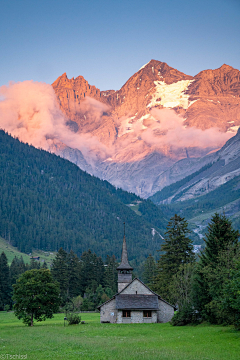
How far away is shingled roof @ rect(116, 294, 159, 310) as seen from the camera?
63.3m

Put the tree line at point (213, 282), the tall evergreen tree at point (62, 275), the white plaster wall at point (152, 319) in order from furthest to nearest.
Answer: the tall evergreen tree at point (62, 275), the white plaster wall at point (152, 319), the tree line at point (213, 282)

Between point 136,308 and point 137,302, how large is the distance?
1131mm

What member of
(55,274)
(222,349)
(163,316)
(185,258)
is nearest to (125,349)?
(222,349)

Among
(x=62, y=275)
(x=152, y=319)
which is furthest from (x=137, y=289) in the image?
(x=62, y=275)

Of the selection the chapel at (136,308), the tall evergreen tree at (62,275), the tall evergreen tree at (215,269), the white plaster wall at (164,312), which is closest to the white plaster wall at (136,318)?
the chapel at (136,308)

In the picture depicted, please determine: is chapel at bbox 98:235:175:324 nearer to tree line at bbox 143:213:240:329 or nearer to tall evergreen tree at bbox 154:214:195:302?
tree line at bbox 143:213:240:329

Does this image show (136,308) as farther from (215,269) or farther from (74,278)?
(74,278)

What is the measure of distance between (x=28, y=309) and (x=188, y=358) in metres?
40.7

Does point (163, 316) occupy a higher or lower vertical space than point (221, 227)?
lower

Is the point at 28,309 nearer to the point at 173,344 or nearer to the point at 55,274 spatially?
the point at 173,344

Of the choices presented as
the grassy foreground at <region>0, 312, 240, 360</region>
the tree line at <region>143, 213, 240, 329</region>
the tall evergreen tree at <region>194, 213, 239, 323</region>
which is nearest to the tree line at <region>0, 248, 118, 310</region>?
the tree line at <region>143, 213, 240, 329</region>

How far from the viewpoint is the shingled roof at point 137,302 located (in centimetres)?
6331

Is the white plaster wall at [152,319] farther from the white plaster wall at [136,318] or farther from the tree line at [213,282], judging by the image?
the tree line at [213,282]

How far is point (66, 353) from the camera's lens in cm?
3117
